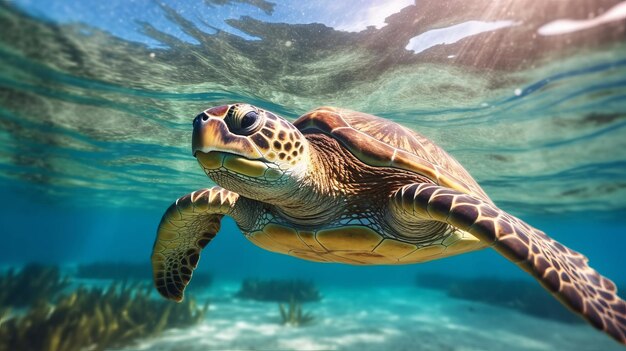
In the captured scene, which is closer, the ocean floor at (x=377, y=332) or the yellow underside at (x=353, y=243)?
the yellow underside at (x=353, y=243)

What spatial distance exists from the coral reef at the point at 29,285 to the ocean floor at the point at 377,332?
234 inches

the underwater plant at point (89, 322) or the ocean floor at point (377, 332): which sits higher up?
the ocean floor at point (377, 332)

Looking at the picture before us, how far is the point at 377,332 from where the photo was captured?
9.60m

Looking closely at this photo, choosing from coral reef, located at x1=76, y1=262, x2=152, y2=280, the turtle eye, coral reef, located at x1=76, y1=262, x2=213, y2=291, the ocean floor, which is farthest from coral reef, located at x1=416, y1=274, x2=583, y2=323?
coral reef, located at x1=76, y1=262, x2=152, y2=280

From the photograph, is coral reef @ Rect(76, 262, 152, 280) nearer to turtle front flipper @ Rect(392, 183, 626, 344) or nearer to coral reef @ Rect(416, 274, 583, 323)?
coral reef @ Rect(416, 274, 583, 323)

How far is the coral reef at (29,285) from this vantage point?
1134 cm

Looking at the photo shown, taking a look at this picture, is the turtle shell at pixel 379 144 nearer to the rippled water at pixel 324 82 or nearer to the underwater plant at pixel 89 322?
the rippled water at pixel 324 82

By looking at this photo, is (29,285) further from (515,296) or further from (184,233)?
(515,296)

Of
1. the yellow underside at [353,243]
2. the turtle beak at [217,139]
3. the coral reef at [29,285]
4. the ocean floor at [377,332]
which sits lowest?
the coral reef at [29,285]

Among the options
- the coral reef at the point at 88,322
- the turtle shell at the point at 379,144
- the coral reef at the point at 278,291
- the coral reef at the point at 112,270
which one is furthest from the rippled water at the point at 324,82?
the coral reef at the point at 112,270

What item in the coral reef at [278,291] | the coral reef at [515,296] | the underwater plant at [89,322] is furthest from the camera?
the coral reef at [278,291]

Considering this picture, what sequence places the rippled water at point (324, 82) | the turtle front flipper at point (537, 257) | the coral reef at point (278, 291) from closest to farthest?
the turtle front flipper at point (537, 257)
the rippled water at point (324, 82)
the coral reef at point (278, 291)

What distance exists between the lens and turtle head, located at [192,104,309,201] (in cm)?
237

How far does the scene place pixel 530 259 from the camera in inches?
88.4
